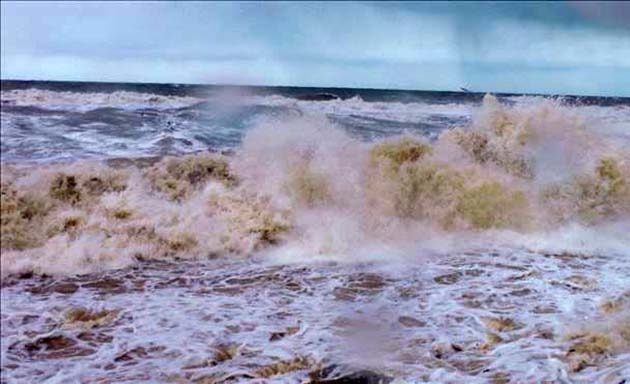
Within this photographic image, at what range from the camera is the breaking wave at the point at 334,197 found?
186 cm

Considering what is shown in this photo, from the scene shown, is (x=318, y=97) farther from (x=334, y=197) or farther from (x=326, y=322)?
(x=326, y=322)

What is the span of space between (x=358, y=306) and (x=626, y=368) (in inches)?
39.6

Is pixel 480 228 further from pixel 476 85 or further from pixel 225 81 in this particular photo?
pixel 225 81

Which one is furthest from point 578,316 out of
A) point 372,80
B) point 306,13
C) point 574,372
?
point 306,13

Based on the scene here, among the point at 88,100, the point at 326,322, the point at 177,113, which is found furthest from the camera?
the point at 326,322

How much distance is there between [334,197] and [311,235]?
14 centimetres

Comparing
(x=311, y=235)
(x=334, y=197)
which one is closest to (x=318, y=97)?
(x=334, y=197)

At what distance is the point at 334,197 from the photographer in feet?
7.06

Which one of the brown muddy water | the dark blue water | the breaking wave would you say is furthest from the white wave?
the brown muddy water

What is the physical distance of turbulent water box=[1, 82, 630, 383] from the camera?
187 cm

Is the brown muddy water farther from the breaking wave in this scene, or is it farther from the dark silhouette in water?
the dark silhouette in water

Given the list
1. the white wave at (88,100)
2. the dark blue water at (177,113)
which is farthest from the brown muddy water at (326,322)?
the white wave at (88,100)

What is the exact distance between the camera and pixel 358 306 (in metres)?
2.26

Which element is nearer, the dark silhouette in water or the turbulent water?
the turbulent water
